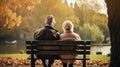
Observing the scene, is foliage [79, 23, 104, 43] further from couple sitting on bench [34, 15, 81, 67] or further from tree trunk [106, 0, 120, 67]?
tree trunk [106, 0, 120, 67]

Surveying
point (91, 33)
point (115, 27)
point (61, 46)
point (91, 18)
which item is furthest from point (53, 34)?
point (91, 18)

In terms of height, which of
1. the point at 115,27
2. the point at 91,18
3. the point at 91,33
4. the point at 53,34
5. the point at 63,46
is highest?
the point at 91,18

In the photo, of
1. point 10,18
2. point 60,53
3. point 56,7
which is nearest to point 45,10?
point 56,7

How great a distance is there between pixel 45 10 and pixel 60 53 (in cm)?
2636

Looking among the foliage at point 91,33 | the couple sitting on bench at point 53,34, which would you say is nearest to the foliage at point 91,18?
the foliage at point 91,33

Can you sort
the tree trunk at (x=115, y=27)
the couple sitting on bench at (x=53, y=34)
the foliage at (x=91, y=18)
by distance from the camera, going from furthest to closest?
the foliage at (x=91, y=18) < the couple sitting on bench at (x=53, y=34) < the tree trunk at (x=115, y=27)

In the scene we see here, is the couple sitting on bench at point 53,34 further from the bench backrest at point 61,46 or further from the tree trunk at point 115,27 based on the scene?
the tree trunk at point 115,27

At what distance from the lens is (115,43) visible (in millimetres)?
9523

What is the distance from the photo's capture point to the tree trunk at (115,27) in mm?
9438

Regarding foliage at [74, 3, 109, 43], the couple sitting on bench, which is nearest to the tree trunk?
the couple sitting on bench

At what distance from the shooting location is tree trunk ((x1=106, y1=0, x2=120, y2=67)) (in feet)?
31.0

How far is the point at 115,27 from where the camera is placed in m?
9.47

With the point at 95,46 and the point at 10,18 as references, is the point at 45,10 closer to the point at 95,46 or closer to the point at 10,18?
the point at 95,46

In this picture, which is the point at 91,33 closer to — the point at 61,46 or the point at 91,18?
the point at 91,18
